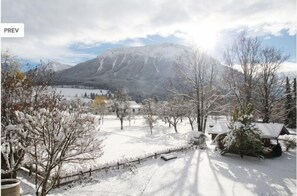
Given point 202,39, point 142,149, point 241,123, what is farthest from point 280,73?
point 142,149

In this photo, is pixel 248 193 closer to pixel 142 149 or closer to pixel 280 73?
pixel 142 149

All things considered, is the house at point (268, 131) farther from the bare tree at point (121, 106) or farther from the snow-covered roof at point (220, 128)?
the bare tree at point (121, 106)

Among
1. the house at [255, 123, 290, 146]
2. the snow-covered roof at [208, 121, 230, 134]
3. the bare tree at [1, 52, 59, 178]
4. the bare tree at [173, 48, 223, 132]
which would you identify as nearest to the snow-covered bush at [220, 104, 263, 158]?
the house at [255, 123, 290, 146]

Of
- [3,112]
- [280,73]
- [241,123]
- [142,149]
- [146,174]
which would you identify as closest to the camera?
[3,112]

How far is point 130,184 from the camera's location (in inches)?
736

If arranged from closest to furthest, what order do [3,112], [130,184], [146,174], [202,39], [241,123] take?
[3,112] < [130,184] < [146,174] < [241,123] < [202,39]

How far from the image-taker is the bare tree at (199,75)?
34.0 metres

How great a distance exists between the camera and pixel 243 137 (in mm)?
25297

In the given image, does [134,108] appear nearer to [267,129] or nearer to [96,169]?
[267,129]

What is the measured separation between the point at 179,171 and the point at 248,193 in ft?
18.5

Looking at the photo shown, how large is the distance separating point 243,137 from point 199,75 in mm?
11001

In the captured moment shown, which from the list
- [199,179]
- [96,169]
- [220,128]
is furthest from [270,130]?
[96,169]

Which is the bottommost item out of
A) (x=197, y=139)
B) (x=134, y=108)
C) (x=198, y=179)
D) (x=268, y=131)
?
(x=198, y=179)

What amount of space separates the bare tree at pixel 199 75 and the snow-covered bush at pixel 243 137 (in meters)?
7.50
